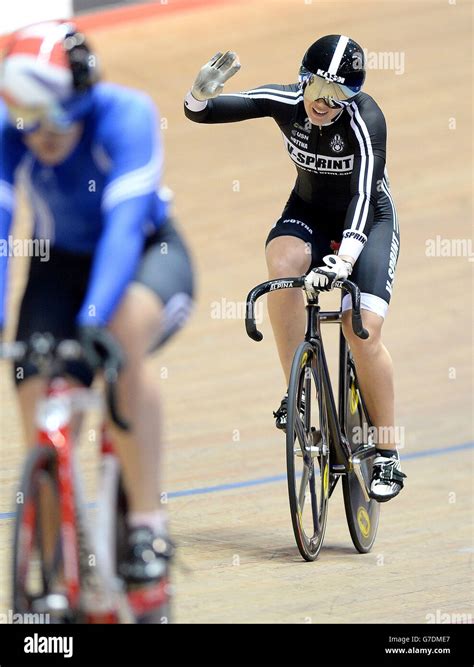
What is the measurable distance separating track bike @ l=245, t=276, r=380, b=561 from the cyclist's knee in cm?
16

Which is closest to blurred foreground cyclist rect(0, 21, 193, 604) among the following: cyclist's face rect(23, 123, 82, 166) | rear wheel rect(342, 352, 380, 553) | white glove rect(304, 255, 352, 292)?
cyclist's face rect(23, 123, 82, 166)

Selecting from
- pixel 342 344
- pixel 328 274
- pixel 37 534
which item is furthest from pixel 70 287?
pixel 342 344

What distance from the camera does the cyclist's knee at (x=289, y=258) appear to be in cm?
535

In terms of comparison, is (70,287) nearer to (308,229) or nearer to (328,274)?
(328,274)

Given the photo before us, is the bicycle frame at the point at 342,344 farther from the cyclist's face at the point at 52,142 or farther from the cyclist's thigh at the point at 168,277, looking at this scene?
the cyclist's face at the point at 52,142

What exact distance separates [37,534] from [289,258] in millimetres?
2164

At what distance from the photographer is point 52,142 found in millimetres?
3334

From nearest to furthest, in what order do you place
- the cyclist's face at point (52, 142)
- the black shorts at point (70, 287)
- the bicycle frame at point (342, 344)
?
1. the cyclist's face at point (52, 142)
2. the black shorts at point (70, 287)
3. the bicycle frame at point (342, 344)

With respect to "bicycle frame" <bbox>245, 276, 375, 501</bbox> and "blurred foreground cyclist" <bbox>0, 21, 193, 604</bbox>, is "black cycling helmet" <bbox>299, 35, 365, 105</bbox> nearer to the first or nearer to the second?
"bicycle frame" <bbox>245, 276, 375, 501</bbox>

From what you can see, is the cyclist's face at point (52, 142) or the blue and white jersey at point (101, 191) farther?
the cyclist's face at point (52, 142)

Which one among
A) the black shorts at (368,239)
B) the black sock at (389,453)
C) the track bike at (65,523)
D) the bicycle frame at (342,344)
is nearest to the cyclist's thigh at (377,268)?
the black shorts at (368,239)

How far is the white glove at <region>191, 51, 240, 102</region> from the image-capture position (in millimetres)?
5238

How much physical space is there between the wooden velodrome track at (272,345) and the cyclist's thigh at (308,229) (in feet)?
3.74
